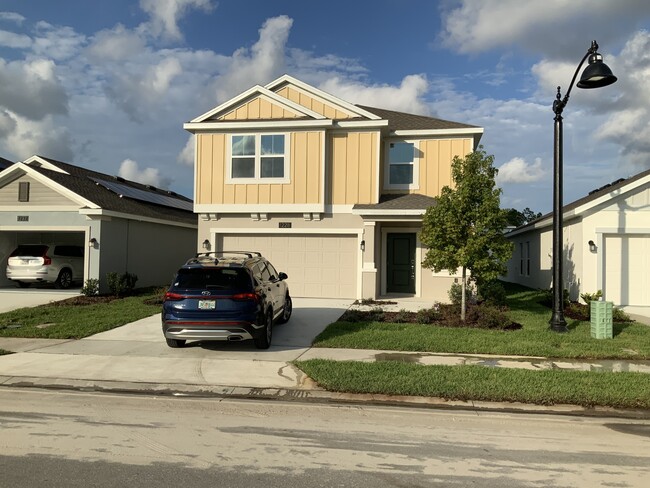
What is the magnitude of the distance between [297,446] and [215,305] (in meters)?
4.05

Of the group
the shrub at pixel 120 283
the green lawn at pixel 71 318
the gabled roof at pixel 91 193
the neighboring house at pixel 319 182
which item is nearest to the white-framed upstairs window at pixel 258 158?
the neighboring house at pixel 319 182

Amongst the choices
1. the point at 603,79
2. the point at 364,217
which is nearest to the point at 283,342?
the point at 364,217

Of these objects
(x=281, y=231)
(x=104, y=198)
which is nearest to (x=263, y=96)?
(x=281, y=231)

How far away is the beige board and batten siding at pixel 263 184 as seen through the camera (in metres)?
16.1

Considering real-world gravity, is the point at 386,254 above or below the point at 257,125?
below

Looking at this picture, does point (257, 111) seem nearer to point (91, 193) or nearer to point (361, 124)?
point (361, 124)

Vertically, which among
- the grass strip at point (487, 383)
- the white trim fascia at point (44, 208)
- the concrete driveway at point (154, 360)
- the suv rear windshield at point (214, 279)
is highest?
the white trim fascia at point (44, 208)

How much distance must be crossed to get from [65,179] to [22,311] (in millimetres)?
6187

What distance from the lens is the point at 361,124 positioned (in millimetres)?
15961

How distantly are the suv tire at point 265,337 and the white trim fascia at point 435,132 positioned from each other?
376 inches

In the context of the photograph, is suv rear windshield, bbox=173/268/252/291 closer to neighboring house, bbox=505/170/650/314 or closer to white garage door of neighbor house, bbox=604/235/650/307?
neighboring house, bbox=505/170/650/314

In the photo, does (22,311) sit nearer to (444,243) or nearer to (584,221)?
(444,243)

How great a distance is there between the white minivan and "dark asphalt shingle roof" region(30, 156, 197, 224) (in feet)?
8.02

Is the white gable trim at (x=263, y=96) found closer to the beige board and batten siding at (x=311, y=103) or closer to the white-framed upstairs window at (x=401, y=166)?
the beige board and batten siding at (x=311, y=103)
